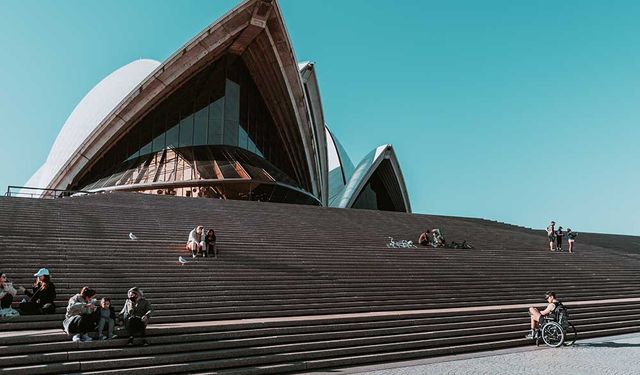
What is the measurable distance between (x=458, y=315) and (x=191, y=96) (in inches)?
999

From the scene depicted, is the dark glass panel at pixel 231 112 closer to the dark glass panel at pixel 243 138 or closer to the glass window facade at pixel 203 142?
the glass window facade at pixel 203 142

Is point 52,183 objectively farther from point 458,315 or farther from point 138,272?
point 458,315

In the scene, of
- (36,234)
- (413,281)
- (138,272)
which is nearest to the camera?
(138,272)

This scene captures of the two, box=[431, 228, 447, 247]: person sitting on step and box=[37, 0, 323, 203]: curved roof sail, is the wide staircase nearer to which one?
box=[431, 228, 447, 247]: person sitting on step

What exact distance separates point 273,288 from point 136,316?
3.45 meters

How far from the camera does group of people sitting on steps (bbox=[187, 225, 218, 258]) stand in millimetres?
11328

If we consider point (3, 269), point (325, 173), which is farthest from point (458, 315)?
point (325, 173)

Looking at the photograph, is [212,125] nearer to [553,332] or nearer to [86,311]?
[86,311]

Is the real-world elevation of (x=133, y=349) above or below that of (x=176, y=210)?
below

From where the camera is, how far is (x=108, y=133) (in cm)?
2845

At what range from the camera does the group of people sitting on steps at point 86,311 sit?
6.79 metres

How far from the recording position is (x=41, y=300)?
7.62m

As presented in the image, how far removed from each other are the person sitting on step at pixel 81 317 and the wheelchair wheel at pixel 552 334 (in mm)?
7657

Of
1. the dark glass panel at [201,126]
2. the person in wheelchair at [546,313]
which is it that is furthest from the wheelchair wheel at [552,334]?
the dark glass panel at [201,126]
